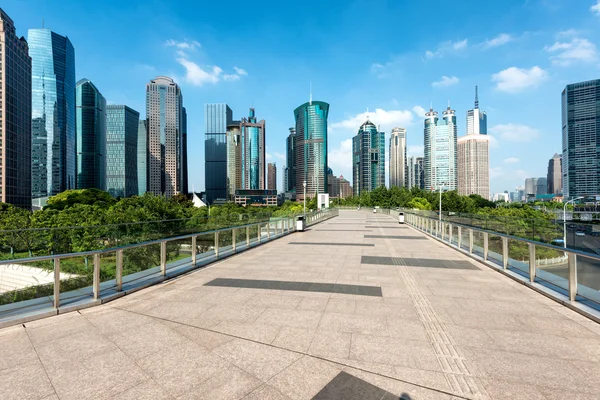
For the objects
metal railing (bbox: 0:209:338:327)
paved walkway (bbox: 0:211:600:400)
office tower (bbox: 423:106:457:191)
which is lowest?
paved walkway (bbox: 0:211:600:400)

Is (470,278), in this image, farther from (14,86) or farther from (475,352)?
(14,86)

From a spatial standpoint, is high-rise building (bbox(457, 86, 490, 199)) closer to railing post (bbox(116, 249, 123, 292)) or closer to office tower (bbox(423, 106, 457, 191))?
office tower (bbox(423, 106, 457, 191))

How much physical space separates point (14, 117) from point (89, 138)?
90.2 metres

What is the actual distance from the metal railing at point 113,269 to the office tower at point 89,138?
688 feet

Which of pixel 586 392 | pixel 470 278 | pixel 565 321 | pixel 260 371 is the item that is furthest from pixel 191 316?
pixel 470 278

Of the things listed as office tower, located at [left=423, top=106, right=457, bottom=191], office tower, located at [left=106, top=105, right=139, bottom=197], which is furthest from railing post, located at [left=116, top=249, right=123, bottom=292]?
office tower, located at [left=106, top=105, right=139, bottom=197]

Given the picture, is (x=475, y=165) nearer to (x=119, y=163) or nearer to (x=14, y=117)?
(x=14, y=117)

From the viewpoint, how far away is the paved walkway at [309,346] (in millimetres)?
2887

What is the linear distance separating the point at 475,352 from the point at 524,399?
86cm

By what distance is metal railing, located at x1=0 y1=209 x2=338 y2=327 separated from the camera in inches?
184

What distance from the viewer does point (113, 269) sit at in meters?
5.84

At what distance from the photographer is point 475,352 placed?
3576 mm

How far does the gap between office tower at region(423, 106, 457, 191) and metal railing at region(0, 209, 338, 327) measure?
5953 cm

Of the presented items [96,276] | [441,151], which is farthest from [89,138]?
[96,276]
